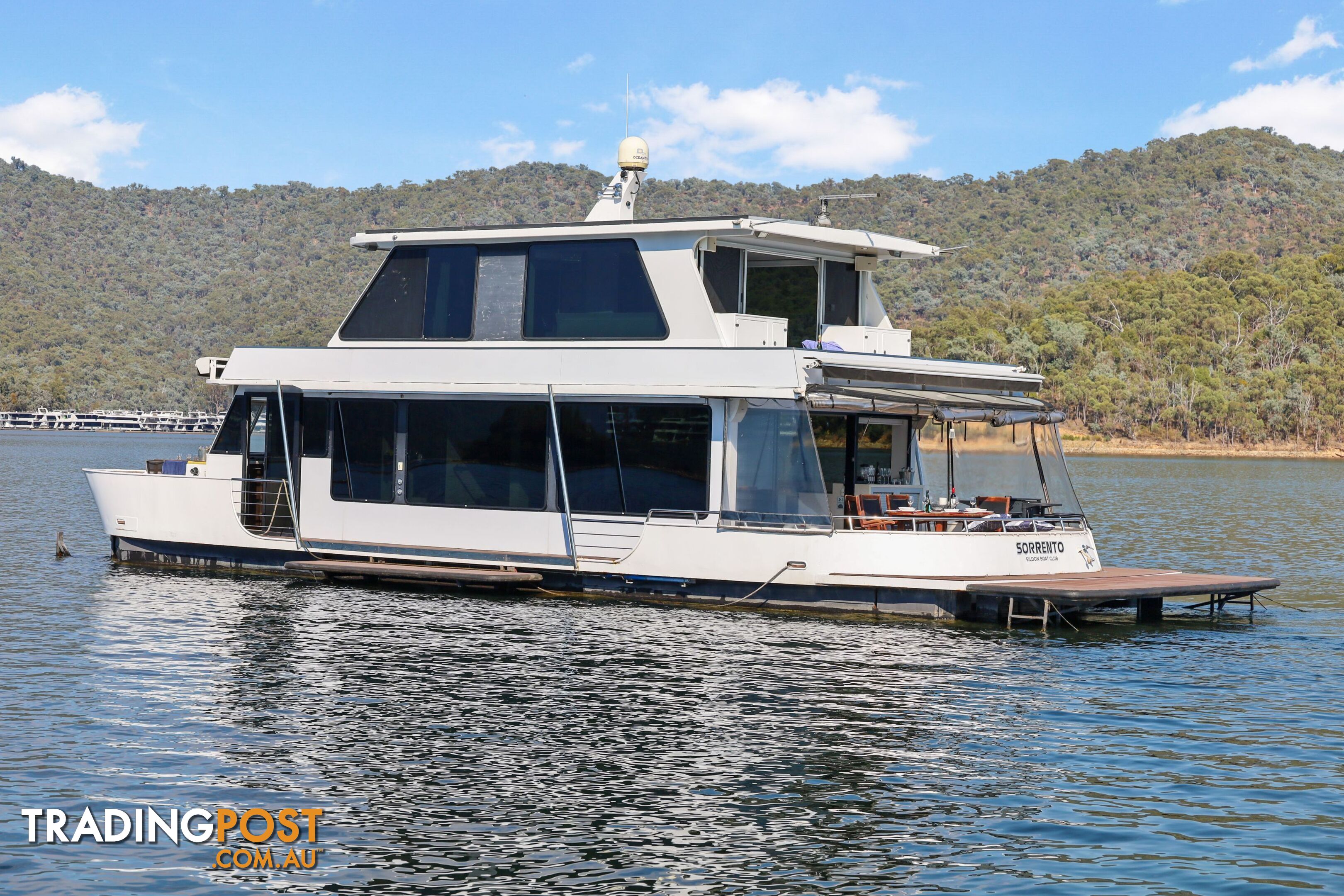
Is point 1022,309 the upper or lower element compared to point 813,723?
upper

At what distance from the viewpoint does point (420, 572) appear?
746 inches

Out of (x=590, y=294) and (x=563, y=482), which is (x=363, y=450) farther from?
(x=590, y=294)

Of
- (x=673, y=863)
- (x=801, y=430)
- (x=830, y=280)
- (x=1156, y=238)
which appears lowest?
(x=673, y=863)

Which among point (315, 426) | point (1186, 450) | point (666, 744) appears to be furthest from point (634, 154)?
point (1186, 450)

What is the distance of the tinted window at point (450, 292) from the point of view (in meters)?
19.7

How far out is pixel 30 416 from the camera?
556 ft

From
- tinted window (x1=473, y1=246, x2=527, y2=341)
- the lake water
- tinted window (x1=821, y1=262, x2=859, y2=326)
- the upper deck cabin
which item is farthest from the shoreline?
tinted window (x1=473, y1=246, x2=527, y2=341)

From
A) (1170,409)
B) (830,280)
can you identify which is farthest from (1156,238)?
(830,280)

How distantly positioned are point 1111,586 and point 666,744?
7460 millimetres

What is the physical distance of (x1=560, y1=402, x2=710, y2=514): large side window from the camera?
18.0 m

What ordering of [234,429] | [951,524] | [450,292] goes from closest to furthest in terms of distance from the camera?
[951,524]
[450,292]
[234,429]

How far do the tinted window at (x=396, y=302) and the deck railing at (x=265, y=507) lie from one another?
2.52 m

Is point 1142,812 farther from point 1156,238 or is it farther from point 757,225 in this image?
point 1156,238

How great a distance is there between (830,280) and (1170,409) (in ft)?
291
